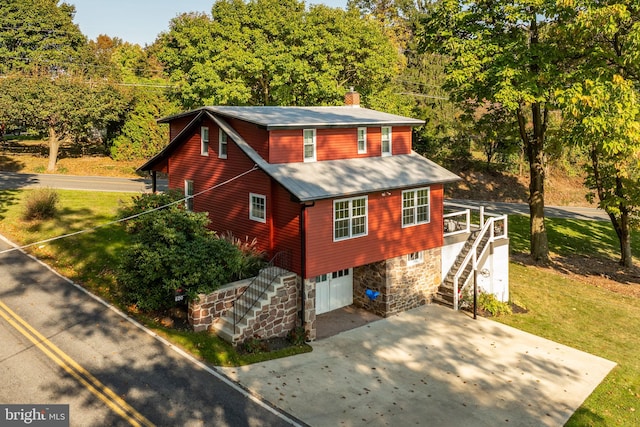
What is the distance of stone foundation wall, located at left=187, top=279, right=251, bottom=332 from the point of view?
18156 millimetres

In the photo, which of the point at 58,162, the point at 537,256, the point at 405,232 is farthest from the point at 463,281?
Answer: the point at 58,162

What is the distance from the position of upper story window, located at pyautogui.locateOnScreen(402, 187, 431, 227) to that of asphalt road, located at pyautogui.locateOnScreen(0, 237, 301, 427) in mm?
11256

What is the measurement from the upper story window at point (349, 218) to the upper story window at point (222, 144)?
586 cm

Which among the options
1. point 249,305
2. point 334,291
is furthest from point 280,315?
point 334,291

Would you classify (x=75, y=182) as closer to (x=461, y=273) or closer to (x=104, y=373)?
(x=104, y=373)

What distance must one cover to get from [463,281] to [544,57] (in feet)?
41.1

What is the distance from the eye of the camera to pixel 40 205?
91.3ft

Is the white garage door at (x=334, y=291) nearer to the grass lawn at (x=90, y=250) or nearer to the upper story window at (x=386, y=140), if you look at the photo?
the grass lawn at (x=90, y=250)

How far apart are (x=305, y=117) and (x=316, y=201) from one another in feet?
15.8

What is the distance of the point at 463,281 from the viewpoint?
82.4 feet

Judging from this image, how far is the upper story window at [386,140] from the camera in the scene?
24.5m

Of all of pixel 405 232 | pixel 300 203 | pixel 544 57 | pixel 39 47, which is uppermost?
pixel 39 47

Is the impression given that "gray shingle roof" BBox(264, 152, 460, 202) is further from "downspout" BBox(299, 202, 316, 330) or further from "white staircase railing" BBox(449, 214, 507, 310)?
"white staircase railing" BBox(449, 214, 507, 310)

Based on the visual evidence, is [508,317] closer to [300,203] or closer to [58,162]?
[300,203]
